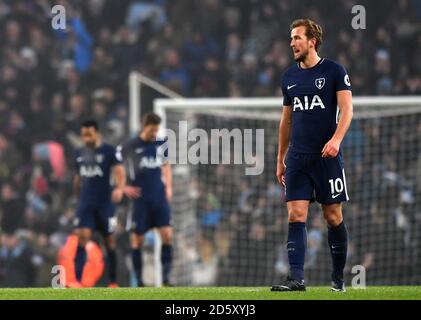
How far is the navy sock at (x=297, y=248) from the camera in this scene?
8.11 meters

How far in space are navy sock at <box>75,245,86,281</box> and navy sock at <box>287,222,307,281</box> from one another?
499 cm

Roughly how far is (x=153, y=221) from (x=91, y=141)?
119 centimetres

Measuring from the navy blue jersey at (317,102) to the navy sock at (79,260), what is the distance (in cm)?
509

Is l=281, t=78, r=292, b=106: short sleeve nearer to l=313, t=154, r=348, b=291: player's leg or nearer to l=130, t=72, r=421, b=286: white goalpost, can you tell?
l=313, t=154, r=348, b=291: player's leg

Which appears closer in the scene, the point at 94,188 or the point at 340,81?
the point at 340,81

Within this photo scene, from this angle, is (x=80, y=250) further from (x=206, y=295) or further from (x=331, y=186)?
(x=331, y=186)

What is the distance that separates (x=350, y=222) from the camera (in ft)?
53.4

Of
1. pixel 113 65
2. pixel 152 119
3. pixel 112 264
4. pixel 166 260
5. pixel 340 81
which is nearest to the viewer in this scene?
pixel 340 81

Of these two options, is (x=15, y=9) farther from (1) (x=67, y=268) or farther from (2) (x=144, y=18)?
(1) (x=67, y=268)

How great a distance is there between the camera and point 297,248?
812cm

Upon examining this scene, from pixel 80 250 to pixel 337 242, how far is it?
5134mm

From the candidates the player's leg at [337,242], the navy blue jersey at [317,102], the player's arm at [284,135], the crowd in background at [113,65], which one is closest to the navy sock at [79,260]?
the crowd in background at [113,65]

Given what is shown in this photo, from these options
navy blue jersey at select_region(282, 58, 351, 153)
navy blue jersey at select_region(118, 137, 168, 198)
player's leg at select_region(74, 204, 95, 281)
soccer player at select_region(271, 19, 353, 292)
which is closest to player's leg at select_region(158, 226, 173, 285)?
navy blue jersey at select_region(118, 137, 168, 198)

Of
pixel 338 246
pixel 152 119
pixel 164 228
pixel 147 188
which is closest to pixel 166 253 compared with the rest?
pixel 164 228
